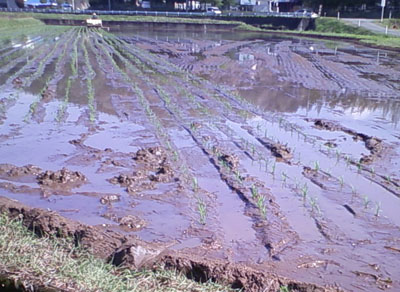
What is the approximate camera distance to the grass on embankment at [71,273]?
11.3 ft

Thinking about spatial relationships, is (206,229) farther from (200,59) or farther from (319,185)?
(200,59)

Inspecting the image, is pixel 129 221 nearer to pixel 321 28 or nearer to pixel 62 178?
pixel 62 178

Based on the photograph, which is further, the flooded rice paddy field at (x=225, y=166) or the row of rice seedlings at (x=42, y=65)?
the row of rice seedlings at (x=42, y=65)

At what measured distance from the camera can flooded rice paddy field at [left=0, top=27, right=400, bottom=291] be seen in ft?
15.7

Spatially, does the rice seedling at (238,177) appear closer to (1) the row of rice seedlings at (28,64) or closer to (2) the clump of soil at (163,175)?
(2) the clump of soil at (163,175)

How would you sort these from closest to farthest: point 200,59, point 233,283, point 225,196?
point 233,283, point 225,196, point 200,59

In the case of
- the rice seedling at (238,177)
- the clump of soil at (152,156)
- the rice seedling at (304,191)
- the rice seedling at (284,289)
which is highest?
the rice seedling at (284,289)

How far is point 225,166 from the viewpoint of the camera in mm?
6926

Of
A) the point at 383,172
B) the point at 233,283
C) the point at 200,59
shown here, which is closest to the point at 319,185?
the point at 383,172

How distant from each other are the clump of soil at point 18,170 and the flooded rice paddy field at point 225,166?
0.03 metres

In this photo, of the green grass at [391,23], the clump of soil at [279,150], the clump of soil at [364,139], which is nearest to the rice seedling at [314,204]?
the clump of soil at [279,150]

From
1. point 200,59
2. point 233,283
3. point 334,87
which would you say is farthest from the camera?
point 200,59

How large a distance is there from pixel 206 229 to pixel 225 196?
95 centimetres

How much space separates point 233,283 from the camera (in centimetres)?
371
